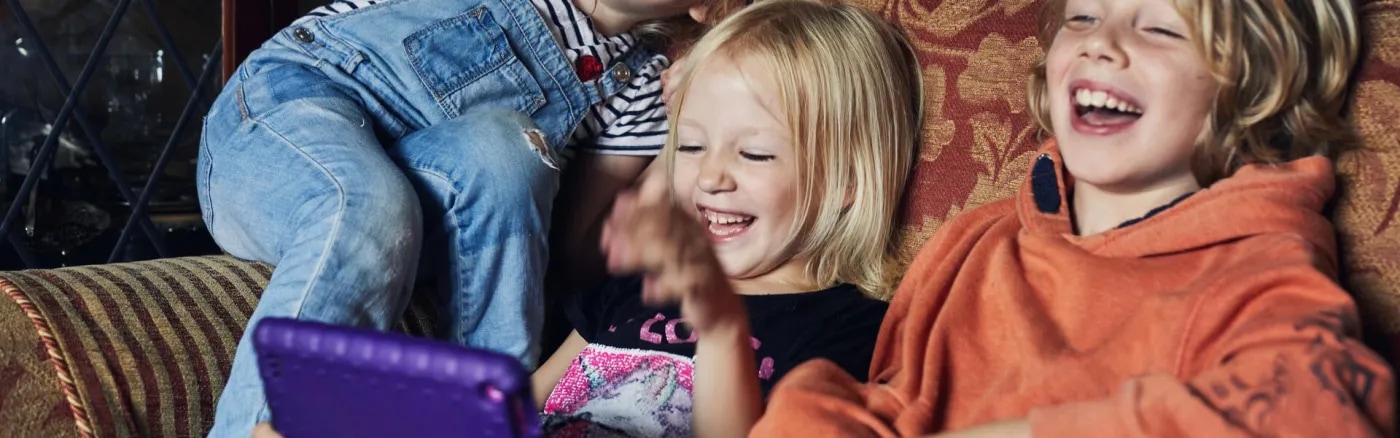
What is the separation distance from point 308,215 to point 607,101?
40 centimetres

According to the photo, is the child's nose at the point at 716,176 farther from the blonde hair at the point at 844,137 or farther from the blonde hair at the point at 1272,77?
the blonde hair at the point at 1272,77

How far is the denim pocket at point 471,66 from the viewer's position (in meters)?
1.28

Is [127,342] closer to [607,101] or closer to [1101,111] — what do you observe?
[607,101]

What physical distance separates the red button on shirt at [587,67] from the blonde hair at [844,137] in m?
0.23

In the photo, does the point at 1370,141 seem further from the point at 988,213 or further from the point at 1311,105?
the point at 988,213

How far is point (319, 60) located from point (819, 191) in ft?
1.66

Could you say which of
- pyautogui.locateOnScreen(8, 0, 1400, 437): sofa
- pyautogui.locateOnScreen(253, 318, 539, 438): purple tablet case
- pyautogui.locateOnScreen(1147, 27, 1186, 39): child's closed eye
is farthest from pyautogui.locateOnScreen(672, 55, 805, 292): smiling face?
pyautogui.locateOnScreen(253, 318, 539, 438): purple tablet case

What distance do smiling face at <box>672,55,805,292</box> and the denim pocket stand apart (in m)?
0.23

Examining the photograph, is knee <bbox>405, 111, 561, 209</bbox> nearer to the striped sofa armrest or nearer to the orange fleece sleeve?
the striped sofa armrest

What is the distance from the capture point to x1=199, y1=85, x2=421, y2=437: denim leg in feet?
3.22

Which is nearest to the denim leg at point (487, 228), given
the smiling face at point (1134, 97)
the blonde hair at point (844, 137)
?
the blonde hair at point (844, 137)

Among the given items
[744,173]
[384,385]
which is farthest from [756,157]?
[384,385]

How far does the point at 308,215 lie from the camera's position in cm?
106

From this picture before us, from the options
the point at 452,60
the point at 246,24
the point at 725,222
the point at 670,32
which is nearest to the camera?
the point at 725,222
